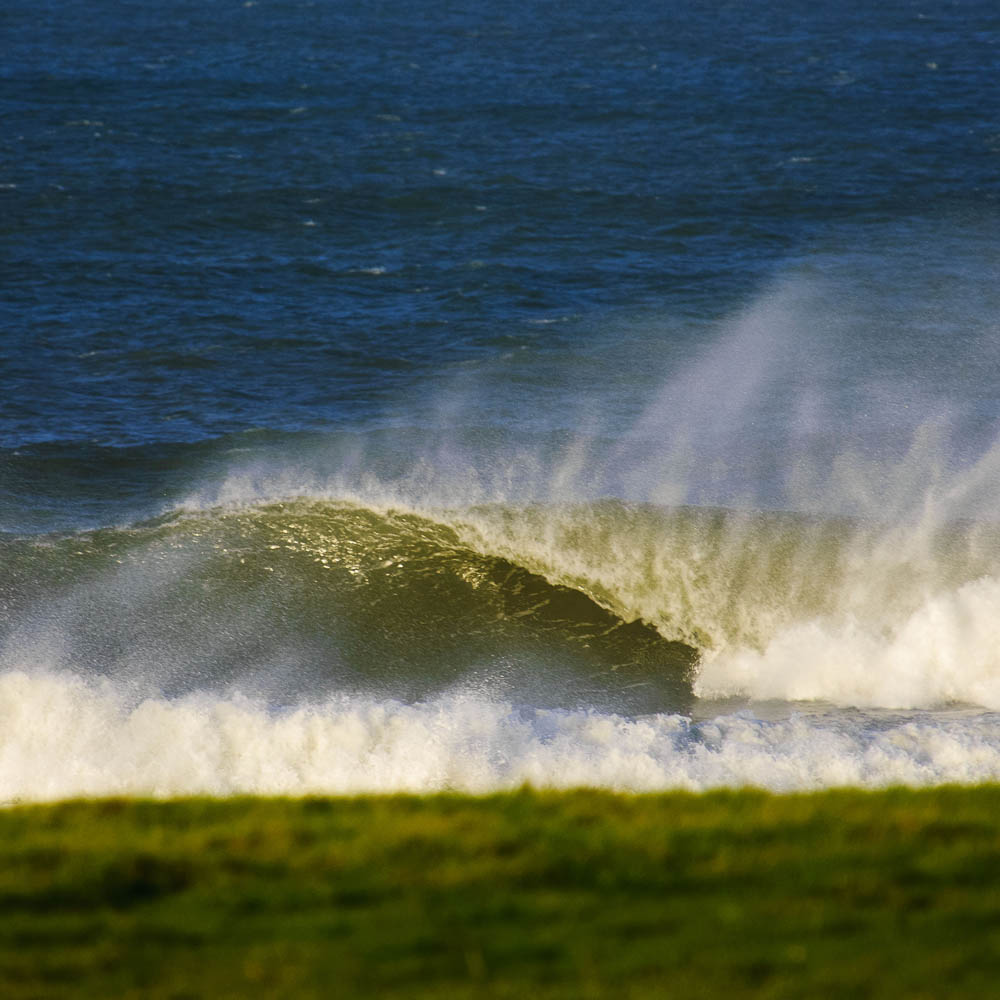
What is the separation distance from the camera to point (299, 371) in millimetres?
33906

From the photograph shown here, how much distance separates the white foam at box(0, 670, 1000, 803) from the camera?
16938 mm

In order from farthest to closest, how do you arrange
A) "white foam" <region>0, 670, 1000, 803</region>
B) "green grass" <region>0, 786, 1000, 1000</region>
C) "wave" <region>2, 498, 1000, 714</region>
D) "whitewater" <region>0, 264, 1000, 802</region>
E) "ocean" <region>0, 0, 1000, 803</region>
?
1. "wave" <region>2, 498, 1000, 714</region>
2. "ocean" <region>0, 0, 1000, 803</region>
3. "whitewater" <region>0, 264, 1000, 802</region>
4. "white foam" <region>0, 670, 1000, 803</region>
5. "green grass" <region>0, 786, 1000, 1000</region>

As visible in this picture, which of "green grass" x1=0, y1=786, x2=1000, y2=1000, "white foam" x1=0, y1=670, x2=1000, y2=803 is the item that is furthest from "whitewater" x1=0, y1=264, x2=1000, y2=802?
"green grass" x1=0, y1=786, x2=1000, y2=1000

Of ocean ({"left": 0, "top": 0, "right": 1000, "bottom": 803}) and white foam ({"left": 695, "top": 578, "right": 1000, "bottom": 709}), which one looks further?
white foam ({"left": 695, "top": 578, "right": 1000, "bottom": 709})

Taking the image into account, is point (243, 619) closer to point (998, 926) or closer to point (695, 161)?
point (998, 926)

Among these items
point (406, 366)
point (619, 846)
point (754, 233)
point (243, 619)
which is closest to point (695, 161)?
point (754, 233)

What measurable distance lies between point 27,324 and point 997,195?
35.2 meters

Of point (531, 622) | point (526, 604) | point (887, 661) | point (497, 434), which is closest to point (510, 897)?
point (887, 661)

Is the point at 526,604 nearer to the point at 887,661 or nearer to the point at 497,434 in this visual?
the point at 887,661

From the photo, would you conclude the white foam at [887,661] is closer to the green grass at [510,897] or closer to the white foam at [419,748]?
the white foam at [419,748]

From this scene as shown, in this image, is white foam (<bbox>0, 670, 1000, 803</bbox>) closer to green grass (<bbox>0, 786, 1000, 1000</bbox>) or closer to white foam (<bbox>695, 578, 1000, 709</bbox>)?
white foam (<bbox>695, 578, 1000, 709</bbox>)

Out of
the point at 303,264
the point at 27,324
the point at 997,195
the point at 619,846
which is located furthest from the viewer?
the point at 997,195

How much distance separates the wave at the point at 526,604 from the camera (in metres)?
20.5

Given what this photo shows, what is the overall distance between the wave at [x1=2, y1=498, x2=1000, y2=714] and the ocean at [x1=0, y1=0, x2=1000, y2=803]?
0.27ft
